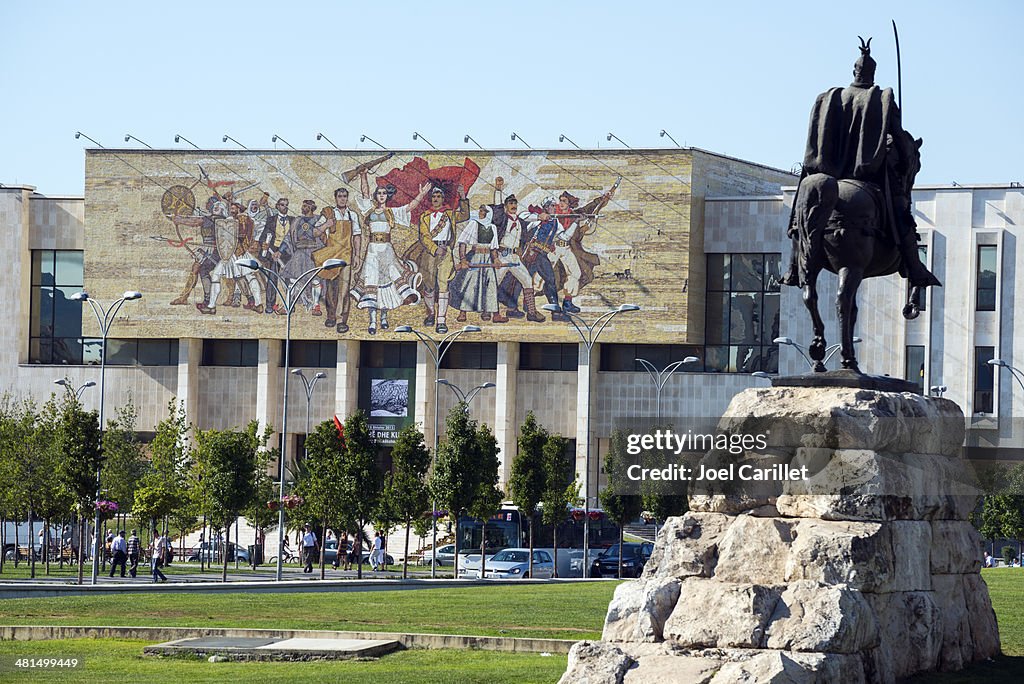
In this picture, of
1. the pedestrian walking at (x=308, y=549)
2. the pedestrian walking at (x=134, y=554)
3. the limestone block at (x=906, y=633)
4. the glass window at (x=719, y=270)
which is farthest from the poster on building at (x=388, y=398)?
the limestone block at (x=906, y=633)

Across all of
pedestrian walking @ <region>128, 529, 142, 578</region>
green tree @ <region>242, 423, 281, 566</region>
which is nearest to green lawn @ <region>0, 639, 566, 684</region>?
pedestrian walking @ <region>128, 529, 142, 578</region>

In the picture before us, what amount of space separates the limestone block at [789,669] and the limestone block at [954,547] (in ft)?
6.88

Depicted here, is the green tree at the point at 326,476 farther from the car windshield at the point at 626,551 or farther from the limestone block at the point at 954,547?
the limestone block at the point at 954,547

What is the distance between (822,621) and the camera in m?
12.4

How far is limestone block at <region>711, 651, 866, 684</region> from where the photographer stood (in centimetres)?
1203

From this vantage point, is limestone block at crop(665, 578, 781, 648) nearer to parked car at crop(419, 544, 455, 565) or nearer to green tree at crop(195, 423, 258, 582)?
green tree at crop(195, 423, 258, 582)

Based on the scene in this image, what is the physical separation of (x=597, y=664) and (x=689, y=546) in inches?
56.5

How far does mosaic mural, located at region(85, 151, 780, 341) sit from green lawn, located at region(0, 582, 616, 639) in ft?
185

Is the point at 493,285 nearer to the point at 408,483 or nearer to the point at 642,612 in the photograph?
the point at 408,483

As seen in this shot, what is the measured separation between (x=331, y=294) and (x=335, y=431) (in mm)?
36437

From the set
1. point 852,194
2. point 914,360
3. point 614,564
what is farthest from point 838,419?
point 914,360

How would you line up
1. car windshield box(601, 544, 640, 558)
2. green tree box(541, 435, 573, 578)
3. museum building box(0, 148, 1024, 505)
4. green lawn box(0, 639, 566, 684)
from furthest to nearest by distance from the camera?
museum building box(0, 148, 1024, 505)
car windshield box(601, 544, 640, 558)
green tree box(541, 435, 573, 578)
green lawn box(0, 639, 566, 684)

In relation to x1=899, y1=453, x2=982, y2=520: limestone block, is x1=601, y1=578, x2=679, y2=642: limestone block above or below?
below

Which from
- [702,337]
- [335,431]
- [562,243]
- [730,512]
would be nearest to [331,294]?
[562,243]
